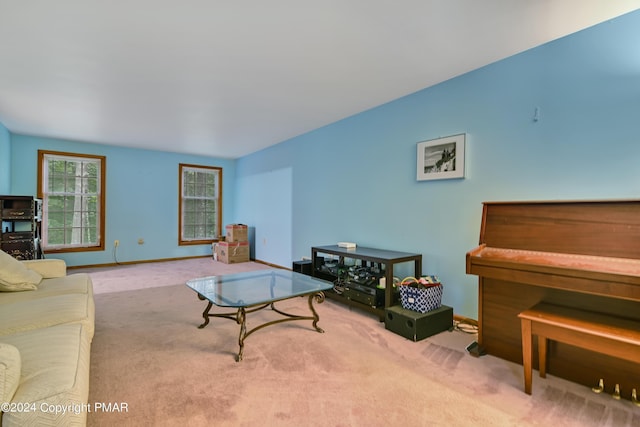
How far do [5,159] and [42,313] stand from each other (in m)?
4.20

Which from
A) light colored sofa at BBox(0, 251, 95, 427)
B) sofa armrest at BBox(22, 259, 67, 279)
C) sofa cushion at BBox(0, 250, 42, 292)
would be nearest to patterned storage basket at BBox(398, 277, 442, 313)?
light colored sofa at BBox(0, 251, 95, 427)

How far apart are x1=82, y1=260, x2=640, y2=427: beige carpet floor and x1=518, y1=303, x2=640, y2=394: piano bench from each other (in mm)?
260

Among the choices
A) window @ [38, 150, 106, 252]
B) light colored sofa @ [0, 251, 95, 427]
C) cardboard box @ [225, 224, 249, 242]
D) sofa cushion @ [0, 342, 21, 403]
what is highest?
window @ [38, 150, 106, 252]

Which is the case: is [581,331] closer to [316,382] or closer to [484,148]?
[316,382]

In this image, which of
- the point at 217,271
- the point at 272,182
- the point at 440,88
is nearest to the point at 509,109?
the point at 440,88

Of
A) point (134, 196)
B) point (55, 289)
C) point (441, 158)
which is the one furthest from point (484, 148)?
point (134, 196)

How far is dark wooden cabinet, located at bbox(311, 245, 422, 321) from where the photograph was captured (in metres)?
2.69

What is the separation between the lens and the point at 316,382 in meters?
1.75

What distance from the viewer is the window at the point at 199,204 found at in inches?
246

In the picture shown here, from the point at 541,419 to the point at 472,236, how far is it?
1.43 m

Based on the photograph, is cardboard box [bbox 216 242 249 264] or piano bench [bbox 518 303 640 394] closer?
piano bench [bbox 518 303 640 394]

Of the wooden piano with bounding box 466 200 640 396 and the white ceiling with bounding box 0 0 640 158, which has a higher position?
the white ceiling with bounding box 0 0 640 158

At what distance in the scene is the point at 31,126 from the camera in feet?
13.9

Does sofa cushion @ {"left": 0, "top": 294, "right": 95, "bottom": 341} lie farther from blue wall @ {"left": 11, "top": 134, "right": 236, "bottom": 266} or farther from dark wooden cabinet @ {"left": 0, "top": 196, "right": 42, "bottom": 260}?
blue wall @ {"left": 11, "top": 134, "right": 236, "bottom": 266}
